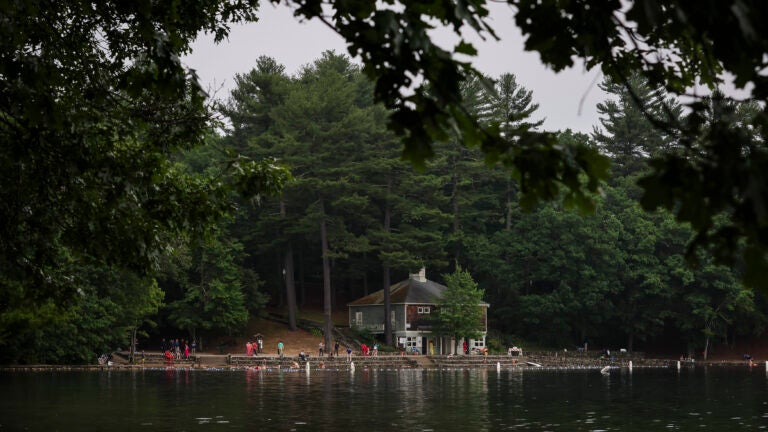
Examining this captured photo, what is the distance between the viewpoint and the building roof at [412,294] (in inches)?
3095

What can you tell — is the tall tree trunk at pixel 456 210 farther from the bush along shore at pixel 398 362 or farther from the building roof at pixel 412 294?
the bush along shore at pixel 398 362

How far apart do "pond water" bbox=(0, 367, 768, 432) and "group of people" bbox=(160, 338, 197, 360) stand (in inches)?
393

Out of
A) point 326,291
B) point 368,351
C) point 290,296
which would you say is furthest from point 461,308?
point 290,296

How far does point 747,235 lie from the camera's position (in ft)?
12.6

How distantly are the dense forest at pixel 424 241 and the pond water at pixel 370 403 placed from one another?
Answer: 67.2 feet

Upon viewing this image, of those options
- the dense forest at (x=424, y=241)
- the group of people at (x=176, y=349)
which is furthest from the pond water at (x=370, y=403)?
the dense forest at (x=424, y=241)

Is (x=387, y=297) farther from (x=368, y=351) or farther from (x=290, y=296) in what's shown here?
(x=290, y=296)

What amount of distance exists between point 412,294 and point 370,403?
44143 mm

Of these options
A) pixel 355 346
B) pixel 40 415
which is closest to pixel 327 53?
pixel 355 346

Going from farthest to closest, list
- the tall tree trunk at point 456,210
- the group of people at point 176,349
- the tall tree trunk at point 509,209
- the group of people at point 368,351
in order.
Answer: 1. the tall tree trunk at point 509,209
2. the tall tree trunk at point 456,210
3. the group of people at point 368,351
4. the group of people at point 176,349

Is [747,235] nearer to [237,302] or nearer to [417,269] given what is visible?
[237,302]

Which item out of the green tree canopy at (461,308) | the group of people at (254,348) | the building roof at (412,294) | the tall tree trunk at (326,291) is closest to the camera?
the group of people at (254,348)

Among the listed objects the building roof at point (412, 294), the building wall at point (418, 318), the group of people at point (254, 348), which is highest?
the building roof at point (412, 294)

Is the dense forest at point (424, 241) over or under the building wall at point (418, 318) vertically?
over
